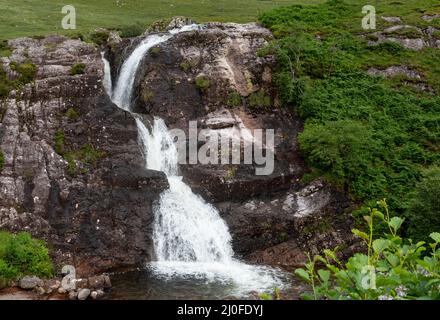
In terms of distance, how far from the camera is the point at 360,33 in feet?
138

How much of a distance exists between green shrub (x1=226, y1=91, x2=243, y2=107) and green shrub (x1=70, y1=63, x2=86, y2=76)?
10.0 m

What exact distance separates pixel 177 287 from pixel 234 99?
1539 centimetres

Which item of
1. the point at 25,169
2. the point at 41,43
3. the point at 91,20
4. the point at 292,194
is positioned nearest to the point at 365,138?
the point at 292,194

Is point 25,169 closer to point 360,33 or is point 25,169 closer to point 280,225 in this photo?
point 280,225

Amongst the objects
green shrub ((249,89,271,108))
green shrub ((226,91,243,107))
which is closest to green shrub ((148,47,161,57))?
green shrub ((226,91,243,107))

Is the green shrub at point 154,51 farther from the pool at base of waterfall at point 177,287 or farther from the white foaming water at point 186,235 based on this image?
the pool at base of waterfall at point 177,287

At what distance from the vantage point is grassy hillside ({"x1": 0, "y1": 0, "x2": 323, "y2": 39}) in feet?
135

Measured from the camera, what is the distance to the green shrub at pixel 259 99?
103ft

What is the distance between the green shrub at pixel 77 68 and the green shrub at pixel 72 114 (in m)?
3.30

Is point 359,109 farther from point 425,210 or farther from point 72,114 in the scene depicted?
point 72,114

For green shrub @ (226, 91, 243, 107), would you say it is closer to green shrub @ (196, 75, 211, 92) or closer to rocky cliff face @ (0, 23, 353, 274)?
rocky cliff face @ (0, 23, 353, 274)

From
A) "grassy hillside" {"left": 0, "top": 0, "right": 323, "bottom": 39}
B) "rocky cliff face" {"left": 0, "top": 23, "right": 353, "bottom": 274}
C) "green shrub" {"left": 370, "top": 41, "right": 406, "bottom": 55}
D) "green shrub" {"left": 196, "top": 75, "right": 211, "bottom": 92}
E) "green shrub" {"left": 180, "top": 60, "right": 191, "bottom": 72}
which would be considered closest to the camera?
"rocky cliff face" {"left": 0, "top": 23, "right": 353, "bottom": 274}

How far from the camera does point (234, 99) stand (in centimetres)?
3089
